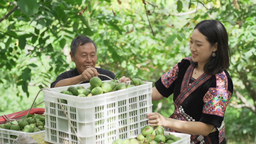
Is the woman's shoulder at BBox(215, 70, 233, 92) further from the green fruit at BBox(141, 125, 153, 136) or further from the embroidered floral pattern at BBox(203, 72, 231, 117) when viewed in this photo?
the green fruit at BBox(141, 125, 153, 136)

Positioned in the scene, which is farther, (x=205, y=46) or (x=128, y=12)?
(x=128, y=12)

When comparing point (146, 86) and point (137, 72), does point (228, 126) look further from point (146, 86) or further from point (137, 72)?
point (146, 86)

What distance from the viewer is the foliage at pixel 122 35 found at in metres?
3.38

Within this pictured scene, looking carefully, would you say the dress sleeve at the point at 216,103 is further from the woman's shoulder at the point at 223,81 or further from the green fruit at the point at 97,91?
the green fruit at the point at 97,91

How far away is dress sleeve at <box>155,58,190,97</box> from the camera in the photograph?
7.90 ft

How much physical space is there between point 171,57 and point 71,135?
12.2 ft

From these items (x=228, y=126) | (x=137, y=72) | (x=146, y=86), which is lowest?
(x=228, y=126)

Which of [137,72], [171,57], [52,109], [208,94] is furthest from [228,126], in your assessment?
[52,109]

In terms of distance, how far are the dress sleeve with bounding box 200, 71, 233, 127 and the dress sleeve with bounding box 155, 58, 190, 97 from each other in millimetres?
369

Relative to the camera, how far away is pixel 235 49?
447cm

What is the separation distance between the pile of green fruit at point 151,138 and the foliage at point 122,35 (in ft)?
3.63

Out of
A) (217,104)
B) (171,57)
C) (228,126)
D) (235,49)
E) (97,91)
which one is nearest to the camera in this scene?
(97,91)

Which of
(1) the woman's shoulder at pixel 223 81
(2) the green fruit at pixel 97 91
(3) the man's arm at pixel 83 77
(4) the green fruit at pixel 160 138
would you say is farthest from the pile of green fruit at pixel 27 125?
(1) the woman's shoulder at pixel 223 81

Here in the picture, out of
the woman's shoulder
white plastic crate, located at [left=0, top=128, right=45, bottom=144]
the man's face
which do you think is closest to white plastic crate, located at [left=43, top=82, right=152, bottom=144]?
white plastic crate, located at [left=0, top=128, right=45, bottom=144]
